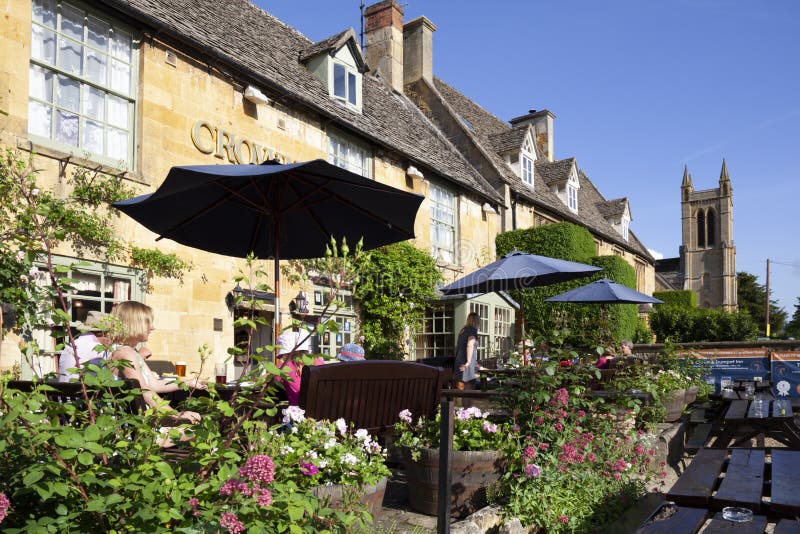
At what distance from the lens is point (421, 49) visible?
68.0 ft

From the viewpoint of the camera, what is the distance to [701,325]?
30078mm

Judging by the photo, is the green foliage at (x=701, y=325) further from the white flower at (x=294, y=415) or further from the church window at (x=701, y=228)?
the church window at (x=701, y=228)

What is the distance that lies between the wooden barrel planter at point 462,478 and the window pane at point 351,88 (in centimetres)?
1132

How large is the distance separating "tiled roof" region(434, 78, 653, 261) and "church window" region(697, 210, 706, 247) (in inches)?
1851

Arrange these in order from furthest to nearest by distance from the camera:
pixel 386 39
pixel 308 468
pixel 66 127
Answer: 1. pixel 386 39
2. pixel 66 127
3. pixel 308 468

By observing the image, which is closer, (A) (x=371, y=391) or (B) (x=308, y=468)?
(B) (x=308, y=468)

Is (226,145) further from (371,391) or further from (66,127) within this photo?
(371,391)

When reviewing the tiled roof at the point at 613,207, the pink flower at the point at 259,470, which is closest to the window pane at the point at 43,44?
the pink flower at the point at 259,470

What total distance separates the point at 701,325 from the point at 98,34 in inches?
1148

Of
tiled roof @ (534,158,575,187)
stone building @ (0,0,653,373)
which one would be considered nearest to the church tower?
tiled roof @ (534,158,575,187)

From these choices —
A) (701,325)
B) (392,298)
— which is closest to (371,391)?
(392,298)

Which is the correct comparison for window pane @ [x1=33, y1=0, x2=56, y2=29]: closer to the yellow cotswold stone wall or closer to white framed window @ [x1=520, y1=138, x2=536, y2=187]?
the yellow cotswold stone wall

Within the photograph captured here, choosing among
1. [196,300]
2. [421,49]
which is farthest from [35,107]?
[421,49]

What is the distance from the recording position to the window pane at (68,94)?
7840mm
